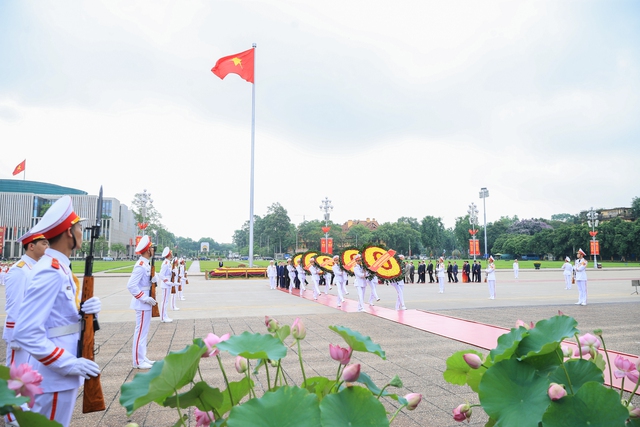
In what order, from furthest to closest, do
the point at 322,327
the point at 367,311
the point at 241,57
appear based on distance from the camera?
the point at 241,57
the point at 367,311
the point at 322,327

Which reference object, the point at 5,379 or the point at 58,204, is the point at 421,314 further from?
the point at 5,379

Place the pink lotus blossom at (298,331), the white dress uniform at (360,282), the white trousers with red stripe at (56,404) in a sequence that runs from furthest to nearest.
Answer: the white dress uniform at (360,282) < the white trousers with red stripe at (56,404) < the pink lotus blossom at (298,331)

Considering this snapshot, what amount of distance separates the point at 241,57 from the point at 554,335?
29.0 metres

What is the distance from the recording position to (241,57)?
27688 millimetres

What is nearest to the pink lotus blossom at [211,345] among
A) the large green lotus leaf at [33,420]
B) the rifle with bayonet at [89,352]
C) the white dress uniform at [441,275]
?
the large green lotus leaf at [33,420]

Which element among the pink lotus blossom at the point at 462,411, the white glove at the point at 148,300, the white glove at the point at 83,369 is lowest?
the white glove at the point at 148,300

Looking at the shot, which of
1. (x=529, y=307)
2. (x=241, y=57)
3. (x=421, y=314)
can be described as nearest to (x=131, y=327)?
(x=421, y=314)

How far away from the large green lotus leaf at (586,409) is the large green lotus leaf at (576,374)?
198mm

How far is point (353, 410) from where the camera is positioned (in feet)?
4.09

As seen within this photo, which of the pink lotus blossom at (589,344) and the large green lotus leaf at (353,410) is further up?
the pink lotus blossom at (589,344)

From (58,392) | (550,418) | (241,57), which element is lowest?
(58,392)

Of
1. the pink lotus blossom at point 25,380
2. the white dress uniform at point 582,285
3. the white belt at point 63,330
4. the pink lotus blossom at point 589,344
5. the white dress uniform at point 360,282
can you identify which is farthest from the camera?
the white dress uniform at point 582,285

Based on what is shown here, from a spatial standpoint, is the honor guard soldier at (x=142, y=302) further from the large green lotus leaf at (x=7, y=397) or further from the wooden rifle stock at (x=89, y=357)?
the large green lotus leaf at (x=7, y=397)

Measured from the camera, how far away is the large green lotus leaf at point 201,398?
137 centimetres
